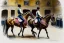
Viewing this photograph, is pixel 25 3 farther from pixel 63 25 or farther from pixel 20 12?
pixel 63 25

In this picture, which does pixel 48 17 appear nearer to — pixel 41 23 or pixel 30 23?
pixel 41 23

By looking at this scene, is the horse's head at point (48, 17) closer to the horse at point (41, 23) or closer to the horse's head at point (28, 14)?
the horse at point (41, 23)

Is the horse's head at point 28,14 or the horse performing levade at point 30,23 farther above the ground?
the horse's head at point 28,14

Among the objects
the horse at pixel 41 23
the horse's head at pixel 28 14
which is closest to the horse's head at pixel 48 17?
the horse at pixel 41 23

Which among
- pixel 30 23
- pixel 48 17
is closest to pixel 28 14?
pixel 30 23

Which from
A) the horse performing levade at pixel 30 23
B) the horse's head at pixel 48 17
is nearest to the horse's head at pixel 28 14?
the horse performing levade at pixel 30 23

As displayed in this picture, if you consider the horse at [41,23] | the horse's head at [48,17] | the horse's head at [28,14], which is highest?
the horse's head at [28,14]

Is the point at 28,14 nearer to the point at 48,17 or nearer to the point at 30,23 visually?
the point at 30,23

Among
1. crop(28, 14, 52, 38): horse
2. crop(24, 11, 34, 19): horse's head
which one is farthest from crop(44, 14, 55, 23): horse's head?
crop(24, 11, 34, 19): horse's head

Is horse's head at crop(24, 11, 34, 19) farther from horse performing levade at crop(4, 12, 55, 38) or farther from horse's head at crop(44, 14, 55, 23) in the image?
horse's head at crop(44, 14, 55, 23)

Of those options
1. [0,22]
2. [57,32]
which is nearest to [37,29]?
[57,32]

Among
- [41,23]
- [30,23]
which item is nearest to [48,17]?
[41,23]

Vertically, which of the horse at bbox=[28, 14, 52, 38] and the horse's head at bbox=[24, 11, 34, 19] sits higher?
the horse's head at bbox=[24, 11, 34, 19]

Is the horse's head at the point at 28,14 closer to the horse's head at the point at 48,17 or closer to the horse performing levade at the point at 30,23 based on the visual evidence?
the horse performing levade at the point at 30,23
